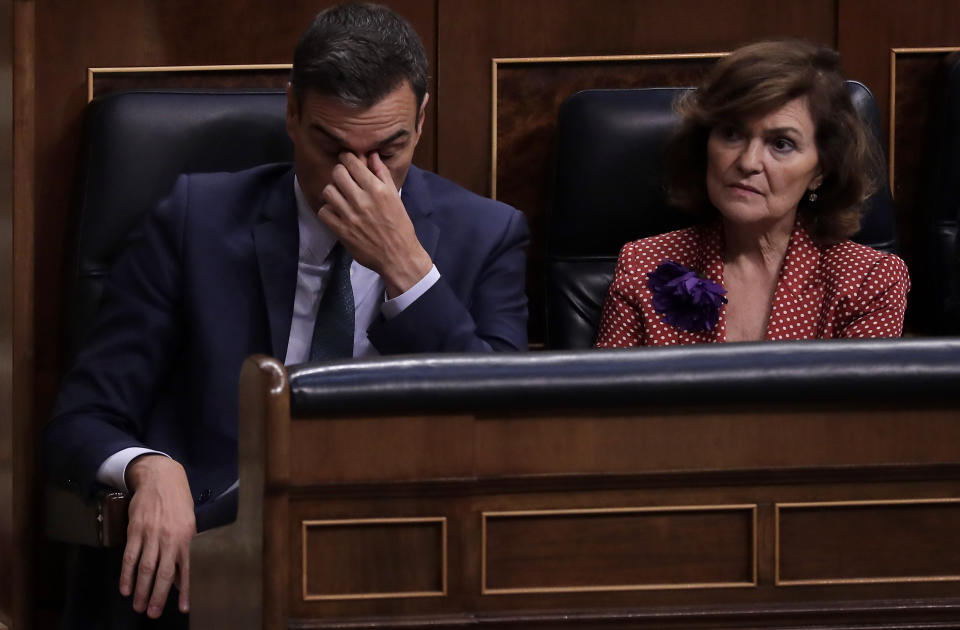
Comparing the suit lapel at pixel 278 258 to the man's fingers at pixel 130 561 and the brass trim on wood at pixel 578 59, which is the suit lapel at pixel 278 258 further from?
the brass trim on wood at pixel 578 59

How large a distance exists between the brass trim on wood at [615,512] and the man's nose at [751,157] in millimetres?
852

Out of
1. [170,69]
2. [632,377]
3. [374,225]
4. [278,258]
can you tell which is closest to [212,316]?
[278,258]

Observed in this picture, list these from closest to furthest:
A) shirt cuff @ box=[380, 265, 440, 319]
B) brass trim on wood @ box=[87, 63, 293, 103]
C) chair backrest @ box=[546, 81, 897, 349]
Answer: shirt cuff @ box=[380, 265, 440, 319]
chair backrest @ box=[546, 81, 897, 349]
brass trim on wood @ box=[87, 63, 293, 103]

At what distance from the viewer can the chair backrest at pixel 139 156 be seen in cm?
181

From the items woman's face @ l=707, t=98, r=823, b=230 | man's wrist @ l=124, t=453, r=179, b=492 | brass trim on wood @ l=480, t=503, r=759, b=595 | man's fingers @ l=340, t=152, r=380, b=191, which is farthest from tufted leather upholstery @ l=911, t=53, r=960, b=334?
man's wrist @ l=124, t=453, r=179, b=492

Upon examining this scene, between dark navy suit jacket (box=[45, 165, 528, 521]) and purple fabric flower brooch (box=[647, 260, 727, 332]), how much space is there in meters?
0.26

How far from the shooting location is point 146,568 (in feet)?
4.40

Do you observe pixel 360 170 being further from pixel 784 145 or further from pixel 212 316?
pixel 784 145

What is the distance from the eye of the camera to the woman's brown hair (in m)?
→ 1.84

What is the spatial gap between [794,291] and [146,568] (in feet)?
3.22

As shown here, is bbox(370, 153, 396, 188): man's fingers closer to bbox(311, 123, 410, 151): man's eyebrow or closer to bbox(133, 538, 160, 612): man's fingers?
bbox(311, 123, 410, 151): man's eyebrow

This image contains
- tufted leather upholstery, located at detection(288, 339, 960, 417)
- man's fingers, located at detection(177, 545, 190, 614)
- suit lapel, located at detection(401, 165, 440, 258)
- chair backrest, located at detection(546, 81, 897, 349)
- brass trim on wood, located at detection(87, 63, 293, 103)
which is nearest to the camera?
tufted leather upholstery, located at detection(288, 339, 960, 417)

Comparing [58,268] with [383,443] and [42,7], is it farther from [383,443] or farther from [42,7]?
[383,443]

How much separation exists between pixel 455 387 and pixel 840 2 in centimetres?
137
